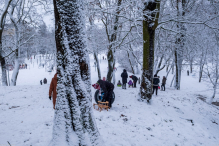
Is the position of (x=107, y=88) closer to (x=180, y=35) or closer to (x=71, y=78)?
(x=71, y=78)

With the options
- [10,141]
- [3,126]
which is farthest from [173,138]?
[3,126]

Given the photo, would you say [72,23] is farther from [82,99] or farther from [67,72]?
[82,99]

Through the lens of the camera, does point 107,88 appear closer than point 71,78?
No

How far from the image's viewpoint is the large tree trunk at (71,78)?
246cm

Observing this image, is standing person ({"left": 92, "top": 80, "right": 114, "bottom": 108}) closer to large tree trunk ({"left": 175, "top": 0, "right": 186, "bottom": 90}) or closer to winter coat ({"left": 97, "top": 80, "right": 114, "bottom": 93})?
winter coat ({"left": 97, "top": 80, "right": 114, "bottom": 93})

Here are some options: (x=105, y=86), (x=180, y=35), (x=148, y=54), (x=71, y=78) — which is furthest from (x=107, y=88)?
(x=180, y=35)

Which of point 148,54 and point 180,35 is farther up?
point 180,35

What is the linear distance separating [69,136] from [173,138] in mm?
3166

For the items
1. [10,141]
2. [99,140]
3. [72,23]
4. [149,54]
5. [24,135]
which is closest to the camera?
[72,23]

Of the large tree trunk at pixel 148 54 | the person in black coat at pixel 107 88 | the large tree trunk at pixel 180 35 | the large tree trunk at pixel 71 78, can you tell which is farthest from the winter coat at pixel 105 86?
the large tree trunk at pixel 180 35

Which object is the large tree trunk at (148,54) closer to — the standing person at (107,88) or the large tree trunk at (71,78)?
the standing person at (107,88)

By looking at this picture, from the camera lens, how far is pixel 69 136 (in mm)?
2537

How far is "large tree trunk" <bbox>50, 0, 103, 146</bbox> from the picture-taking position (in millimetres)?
2455

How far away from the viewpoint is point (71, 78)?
2.51m
